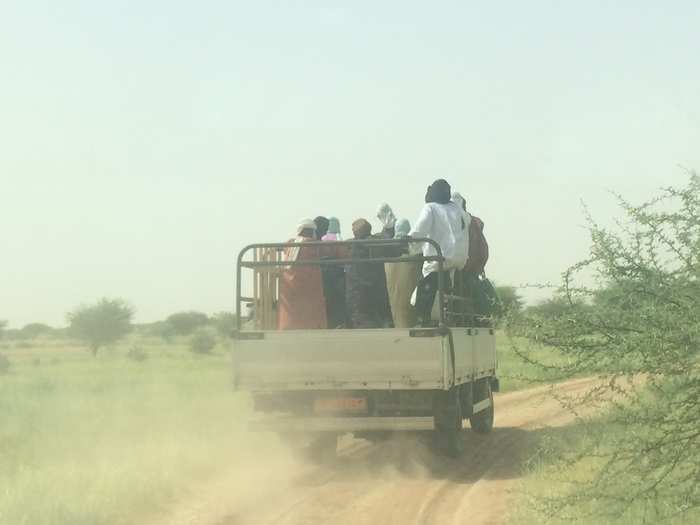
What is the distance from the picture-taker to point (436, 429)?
408 inches

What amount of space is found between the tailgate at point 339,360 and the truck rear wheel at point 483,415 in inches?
117

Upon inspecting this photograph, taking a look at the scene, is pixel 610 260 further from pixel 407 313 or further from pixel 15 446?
pixel 15 446

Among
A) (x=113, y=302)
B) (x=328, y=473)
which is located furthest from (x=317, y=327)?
(x=113, y=302)

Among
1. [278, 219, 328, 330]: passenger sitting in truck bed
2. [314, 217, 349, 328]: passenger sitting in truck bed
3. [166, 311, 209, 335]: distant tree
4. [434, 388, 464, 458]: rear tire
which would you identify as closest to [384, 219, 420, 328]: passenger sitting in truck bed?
[314, 217, 349, 328]: passenger sitting in truck bed

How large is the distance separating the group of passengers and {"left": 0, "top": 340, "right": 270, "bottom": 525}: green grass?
76.6 inches

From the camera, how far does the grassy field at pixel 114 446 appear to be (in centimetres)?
852

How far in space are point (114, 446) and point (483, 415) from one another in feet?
15.2

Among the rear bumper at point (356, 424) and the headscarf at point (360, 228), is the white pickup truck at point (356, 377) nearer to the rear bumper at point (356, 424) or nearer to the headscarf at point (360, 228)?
the rear bumper at point (356, 424)

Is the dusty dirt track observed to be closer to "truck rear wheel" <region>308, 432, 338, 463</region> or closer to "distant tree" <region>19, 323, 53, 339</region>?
"truck rear wheel" <region>308, 432, 338, 463</region>

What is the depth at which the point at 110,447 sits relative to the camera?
513 inches

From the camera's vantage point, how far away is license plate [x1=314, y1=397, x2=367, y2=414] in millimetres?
10156

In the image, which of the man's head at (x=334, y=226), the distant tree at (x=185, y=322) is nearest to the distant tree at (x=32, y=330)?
the distant tree at (x=185, y=322)

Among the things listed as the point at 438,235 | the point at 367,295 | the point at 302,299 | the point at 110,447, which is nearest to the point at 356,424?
the point at 367,295

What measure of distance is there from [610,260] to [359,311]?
4527mm
